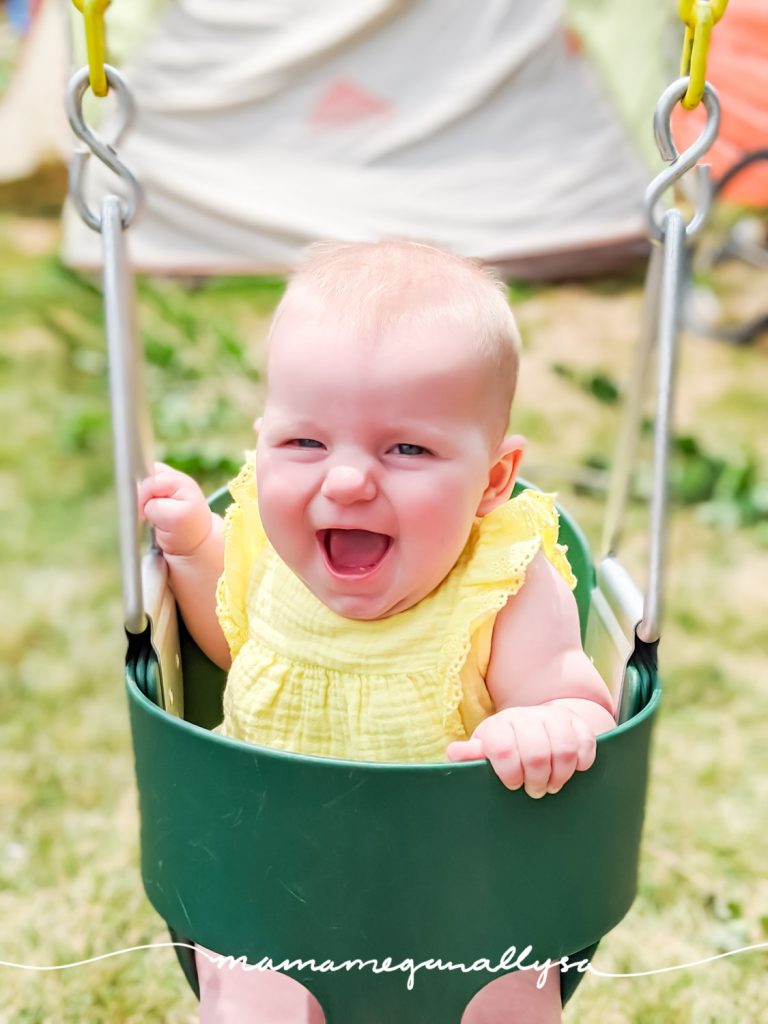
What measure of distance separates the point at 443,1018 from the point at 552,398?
7.25ft

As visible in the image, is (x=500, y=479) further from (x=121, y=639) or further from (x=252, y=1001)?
(x=121, y=639)

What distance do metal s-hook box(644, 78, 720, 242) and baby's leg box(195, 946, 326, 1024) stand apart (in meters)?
0.75

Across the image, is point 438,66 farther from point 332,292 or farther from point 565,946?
point 565,946

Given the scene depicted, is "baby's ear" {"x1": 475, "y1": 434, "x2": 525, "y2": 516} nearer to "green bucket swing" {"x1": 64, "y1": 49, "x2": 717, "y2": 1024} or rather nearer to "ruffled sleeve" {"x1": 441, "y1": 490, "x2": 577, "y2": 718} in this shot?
"ruffled sleeve" {"x1": 441, "y1": 490, "x2": 577, "y2": 718}

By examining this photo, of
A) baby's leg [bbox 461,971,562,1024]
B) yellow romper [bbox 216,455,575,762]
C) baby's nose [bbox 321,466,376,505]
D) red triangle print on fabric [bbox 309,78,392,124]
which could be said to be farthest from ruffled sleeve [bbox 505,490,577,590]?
red triangle print on fabric [bbox 309,78,392,124]

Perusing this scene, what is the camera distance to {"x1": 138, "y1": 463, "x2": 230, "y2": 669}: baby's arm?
130cm

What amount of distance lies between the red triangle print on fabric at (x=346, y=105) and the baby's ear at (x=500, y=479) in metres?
Answer: 2.79

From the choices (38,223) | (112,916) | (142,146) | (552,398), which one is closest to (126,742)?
(112,916)

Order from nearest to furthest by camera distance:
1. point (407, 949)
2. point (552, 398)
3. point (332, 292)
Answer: point (407, 949) < point (332, 292) < point (552, 398)

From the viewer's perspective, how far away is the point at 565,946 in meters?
1.05

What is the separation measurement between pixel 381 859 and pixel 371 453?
0.32 metres

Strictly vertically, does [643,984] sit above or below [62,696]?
below

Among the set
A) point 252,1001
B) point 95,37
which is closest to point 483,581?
point 252,1001

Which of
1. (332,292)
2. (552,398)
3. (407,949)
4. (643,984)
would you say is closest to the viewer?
(407,949)
